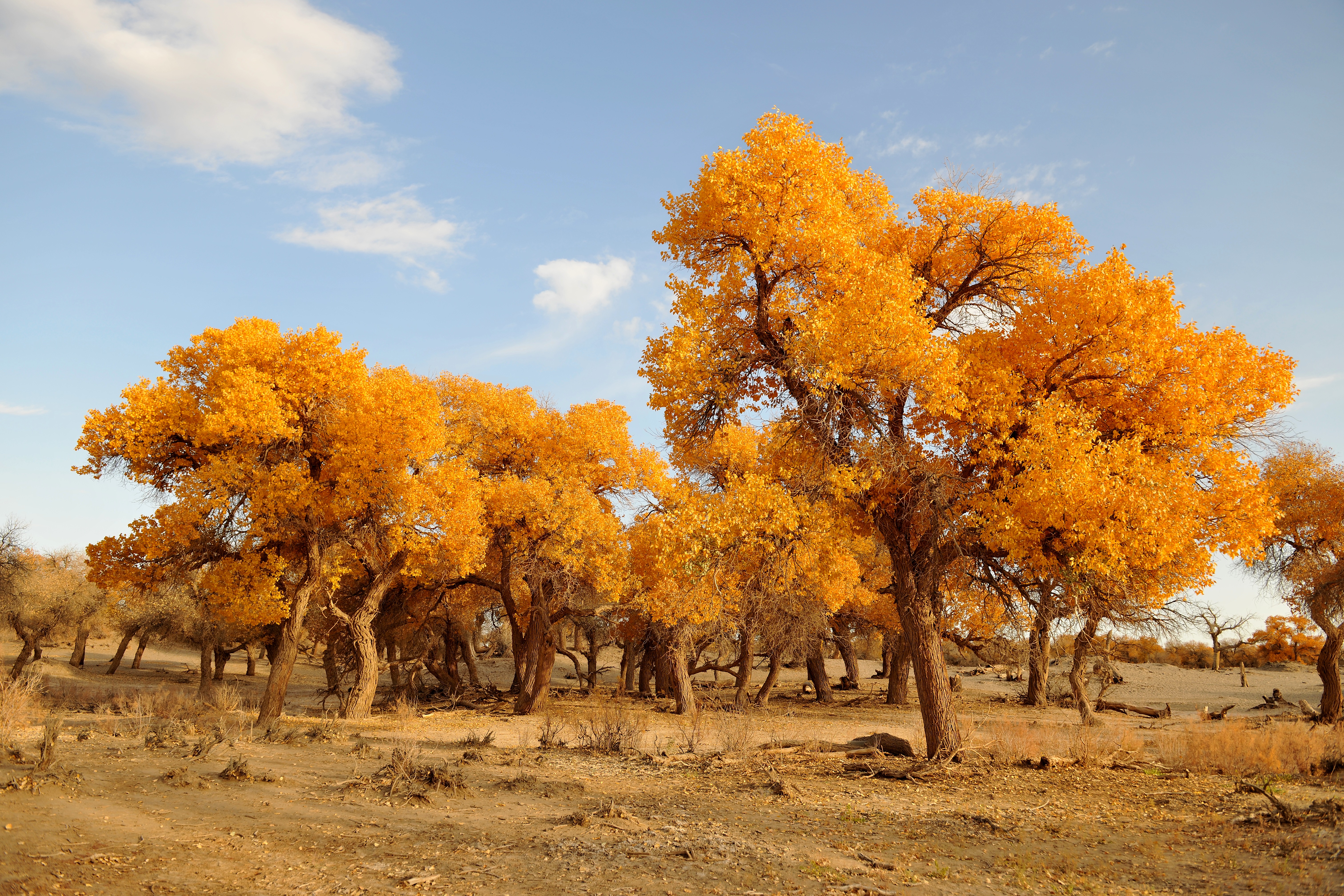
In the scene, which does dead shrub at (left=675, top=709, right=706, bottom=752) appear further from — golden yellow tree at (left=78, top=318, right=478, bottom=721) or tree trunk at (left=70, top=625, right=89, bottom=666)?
tree trunk at (left=70, top=625, right=89, bottom=666)

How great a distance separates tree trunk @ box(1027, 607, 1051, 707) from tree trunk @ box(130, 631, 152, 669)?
3833 cm

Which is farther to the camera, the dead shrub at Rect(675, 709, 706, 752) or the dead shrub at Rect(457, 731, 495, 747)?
the dead shrub at Rect(675, 709, 706, 752)

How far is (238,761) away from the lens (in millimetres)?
10461

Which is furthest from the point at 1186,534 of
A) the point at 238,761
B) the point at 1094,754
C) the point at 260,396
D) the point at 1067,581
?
the point at 260,396

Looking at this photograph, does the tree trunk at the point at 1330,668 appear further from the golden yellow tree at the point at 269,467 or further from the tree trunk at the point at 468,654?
the tree trunk at the point at 468,654

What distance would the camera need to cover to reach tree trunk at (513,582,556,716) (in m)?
26.4

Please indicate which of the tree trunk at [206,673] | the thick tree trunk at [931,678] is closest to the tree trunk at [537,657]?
the tree trunk at [206,673]

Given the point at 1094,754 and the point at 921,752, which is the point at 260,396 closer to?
the point at 921,752

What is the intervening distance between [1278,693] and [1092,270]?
26.5 meters

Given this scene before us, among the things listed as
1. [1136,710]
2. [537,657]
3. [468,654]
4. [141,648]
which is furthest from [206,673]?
[1136,710]

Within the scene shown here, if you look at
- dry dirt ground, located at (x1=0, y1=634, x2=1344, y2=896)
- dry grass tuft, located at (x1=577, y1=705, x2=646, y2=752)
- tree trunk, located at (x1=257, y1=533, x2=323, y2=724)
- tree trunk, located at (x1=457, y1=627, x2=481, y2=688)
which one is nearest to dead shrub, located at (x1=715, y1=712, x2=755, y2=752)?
dry dirt ground, located at (x1=0, y1=634, x2=1344, y2=896)

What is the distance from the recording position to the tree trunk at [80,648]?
3931cm

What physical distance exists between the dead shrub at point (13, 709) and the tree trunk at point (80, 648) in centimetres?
2807

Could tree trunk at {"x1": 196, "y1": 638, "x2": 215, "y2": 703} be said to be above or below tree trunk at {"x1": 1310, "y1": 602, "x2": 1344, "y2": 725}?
below
